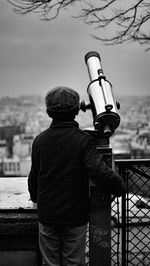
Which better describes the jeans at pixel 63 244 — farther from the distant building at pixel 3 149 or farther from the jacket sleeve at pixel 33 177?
the distant building at pixel 3 149

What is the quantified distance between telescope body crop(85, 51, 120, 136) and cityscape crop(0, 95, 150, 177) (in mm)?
87907

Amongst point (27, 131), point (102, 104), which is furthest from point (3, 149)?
point (102, 104)

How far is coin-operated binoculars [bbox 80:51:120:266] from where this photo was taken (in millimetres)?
2652

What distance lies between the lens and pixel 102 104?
112 inches

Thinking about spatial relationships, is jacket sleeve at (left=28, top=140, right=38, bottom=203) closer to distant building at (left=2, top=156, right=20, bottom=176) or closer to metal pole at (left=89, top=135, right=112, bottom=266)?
metal pole at (left=89, top=135, right=112, bottom=266)

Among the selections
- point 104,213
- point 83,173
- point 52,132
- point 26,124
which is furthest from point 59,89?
point 26,124

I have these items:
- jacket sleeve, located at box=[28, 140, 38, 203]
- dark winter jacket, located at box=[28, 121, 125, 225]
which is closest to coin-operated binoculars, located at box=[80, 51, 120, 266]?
dark winter jacket, located at box=[28, 121, 125, 225]

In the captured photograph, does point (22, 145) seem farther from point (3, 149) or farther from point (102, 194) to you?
point (102, 194)

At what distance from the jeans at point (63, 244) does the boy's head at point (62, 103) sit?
729 mm

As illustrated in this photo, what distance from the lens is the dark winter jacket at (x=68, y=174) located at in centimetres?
247

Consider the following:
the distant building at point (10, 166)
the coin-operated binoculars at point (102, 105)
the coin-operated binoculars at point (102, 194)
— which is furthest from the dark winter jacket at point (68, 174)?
the distant building at point (10, 166)

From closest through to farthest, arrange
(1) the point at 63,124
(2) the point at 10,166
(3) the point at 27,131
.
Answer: (1) the point at 63,124 < (2) the point at 10,166 < (3) the point at 27,131

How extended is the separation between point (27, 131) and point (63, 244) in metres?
135

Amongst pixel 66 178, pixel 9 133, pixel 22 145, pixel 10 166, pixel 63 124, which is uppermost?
pixel 9 133
